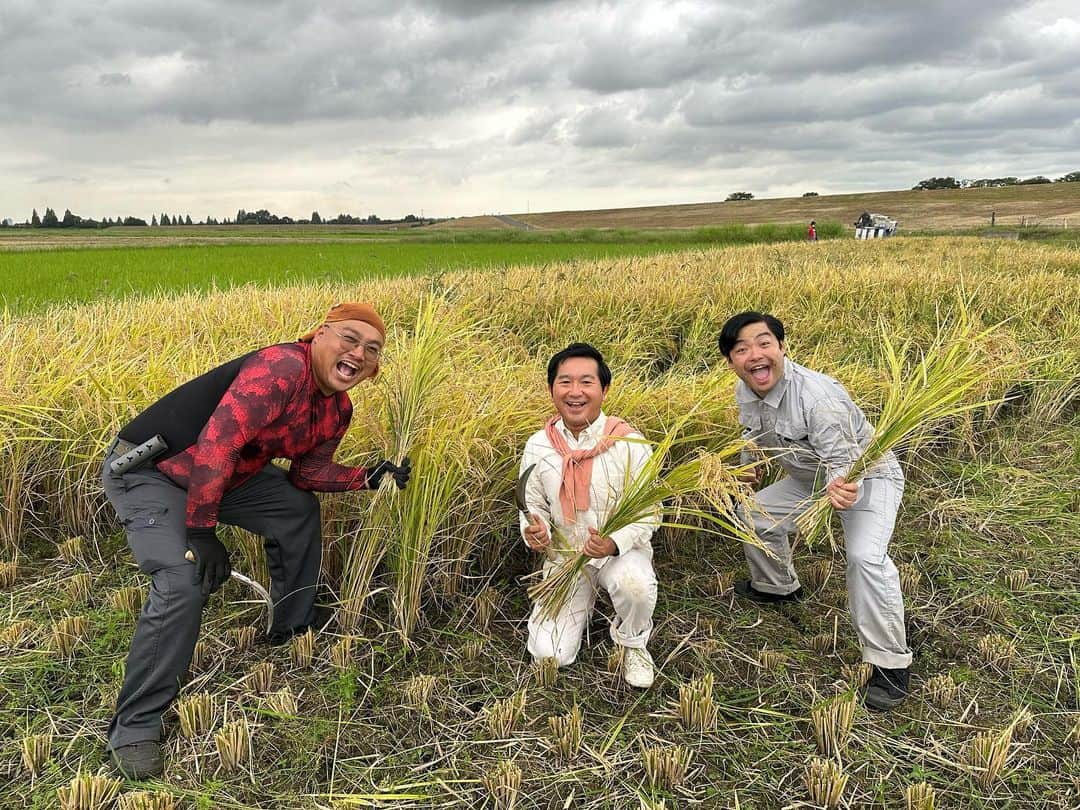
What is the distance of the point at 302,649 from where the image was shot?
84.9 inches

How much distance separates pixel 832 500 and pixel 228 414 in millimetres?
1832

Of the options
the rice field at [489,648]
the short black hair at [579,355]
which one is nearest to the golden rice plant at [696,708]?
the rice field at [489,648]

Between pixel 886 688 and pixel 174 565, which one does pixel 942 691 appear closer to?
pixel 886 688

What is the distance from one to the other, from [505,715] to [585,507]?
0.69 m

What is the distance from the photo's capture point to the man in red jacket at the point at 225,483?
1792 millimetres

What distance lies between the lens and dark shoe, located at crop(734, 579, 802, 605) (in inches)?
102

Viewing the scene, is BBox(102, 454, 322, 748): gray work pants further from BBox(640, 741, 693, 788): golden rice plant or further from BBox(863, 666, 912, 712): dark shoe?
BBox(863, 666, 912, 712): dark shoe

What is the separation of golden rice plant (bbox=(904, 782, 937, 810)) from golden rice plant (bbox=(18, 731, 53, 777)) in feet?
7.23

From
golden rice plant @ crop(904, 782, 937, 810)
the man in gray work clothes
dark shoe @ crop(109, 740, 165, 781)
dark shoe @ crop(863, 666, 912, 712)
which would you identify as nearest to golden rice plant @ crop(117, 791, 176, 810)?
dark shoe @ crop(109, 740, 165, 781)

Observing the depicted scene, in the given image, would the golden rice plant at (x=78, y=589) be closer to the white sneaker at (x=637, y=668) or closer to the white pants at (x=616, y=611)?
the white pants at (x=616, y=611)

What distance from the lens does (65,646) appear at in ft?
7.12

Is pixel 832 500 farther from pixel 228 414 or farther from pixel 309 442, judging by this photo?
pixel 228 414

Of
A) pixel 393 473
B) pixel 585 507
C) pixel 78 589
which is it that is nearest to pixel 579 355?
pixel 585 507

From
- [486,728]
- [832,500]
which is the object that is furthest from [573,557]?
[832,500]
